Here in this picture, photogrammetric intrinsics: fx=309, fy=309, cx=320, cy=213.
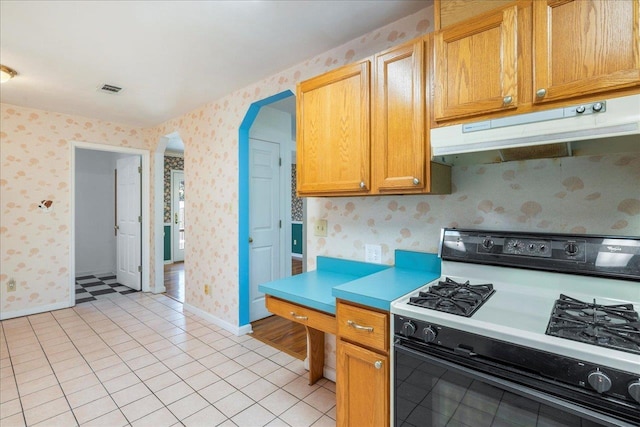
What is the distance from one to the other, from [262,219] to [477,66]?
2576 mm

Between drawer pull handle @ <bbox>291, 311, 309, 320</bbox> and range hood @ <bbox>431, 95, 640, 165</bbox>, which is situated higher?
range hood @ <bbox>431, 95, 640, 165</bbox>

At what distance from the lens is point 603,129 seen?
0.99 metres

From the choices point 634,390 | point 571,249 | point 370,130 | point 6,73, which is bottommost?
point 634,390

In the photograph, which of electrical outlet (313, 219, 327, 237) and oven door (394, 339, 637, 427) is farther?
electrical outlet (313, 219, 327, 237)

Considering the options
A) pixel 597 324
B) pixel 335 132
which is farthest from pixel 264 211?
pixel 597 324

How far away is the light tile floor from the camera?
1881 millimetres

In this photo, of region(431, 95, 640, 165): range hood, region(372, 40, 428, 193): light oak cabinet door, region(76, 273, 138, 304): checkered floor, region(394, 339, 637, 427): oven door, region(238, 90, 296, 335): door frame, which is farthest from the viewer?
region(76, 273, 138, 304): checkered floor

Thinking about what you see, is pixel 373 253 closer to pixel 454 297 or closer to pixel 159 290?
pixel 454 297

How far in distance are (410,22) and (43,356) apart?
3826 mm

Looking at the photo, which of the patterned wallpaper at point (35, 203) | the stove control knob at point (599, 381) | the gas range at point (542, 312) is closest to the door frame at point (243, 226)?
the gas range at point (542, 312)

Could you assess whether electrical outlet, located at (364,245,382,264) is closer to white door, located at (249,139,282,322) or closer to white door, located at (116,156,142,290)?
white door, located at (249,139,282,322)

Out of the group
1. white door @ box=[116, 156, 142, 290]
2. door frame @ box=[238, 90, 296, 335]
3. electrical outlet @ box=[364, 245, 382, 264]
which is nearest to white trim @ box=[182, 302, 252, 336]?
door frame @ box=[238, 90, 296, 335]

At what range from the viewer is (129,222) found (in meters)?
4.79

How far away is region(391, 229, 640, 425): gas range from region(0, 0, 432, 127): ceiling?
1.43m
